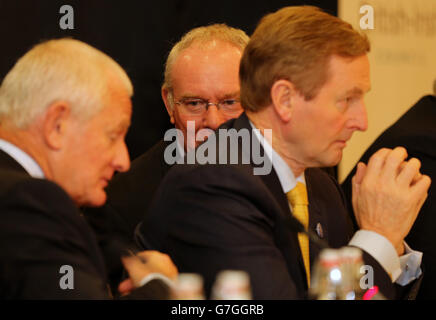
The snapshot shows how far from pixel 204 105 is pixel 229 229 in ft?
3.63

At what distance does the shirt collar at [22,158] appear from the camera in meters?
1.76

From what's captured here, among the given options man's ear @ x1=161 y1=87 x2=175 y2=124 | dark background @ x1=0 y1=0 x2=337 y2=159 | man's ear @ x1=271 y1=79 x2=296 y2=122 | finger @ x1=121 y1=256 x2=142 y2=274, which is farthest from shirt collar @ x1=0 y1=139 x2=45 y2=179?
dark background @ x1=0 y1=0 x2=337 y2=159

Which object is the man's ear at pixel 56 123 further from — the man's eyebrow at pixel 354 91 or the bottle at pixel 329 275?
the man's eyebrow at pixel 354 91

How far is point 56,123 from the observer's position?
176 cm

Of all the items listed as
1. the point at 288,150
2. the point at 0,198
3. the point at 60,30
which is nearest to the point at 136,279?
the point at 0,198

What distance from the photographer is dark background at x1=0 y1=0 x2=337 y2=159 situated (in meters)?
3.16

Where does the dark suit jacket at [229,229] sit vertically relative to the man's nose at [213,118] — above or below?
below

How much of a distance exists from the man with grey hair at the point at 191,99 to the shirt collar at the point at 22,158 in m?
0.92

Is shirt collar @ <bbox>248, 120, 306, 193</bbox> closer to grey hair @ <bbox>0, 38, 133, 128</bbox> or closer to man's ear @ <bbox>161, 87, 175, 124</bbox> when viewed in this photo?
grey hair @ <bbox>0, 38, 133, 128</bbox>

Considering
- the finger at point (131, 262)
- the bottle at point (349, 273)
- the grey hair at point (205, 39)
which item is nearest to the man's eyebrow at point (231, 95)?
the grey hair at point (205, 39)

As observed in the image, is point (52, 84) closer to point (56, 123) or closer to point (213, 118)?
point (56, 123)

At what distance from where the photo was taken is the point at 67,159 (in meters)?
1.80
